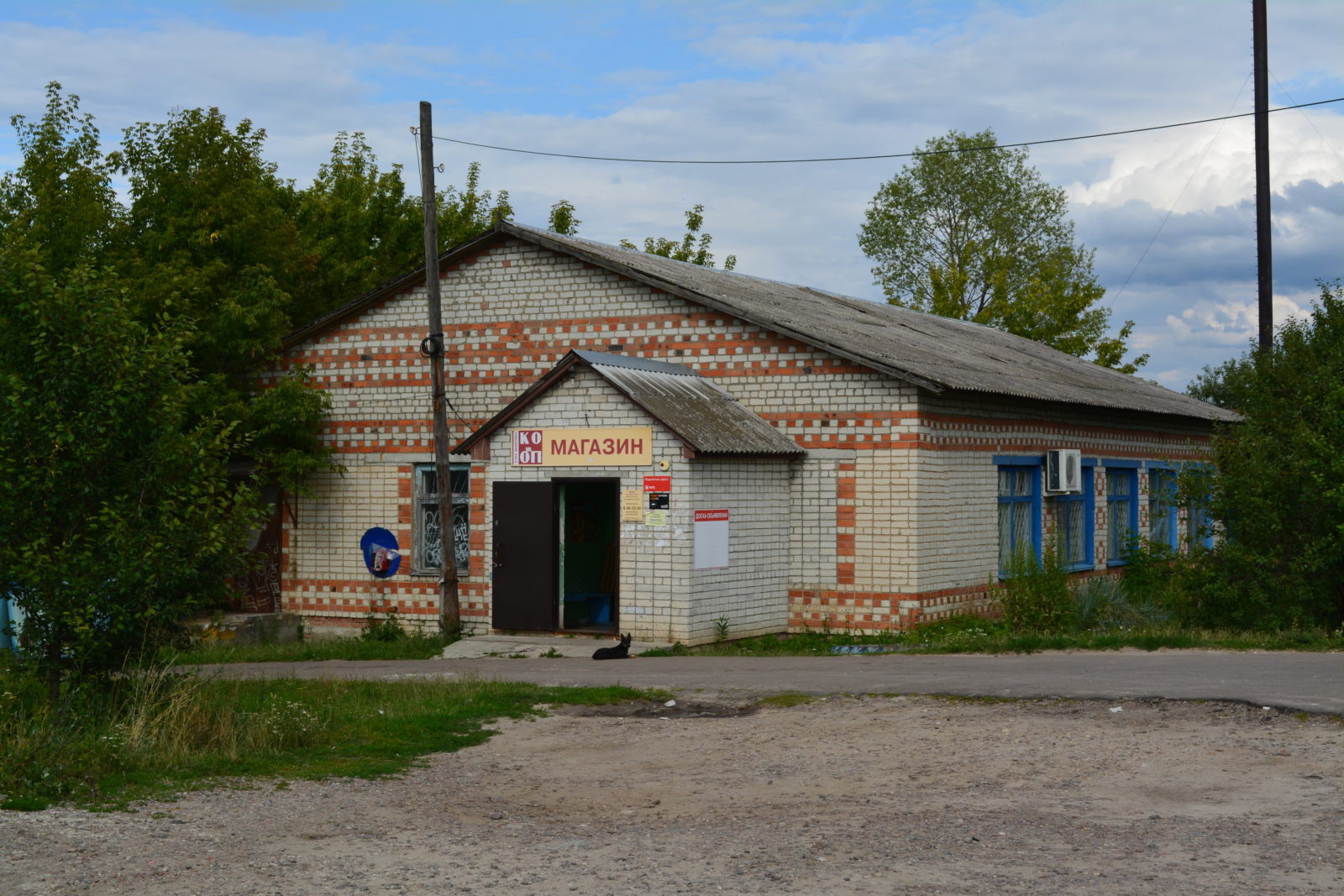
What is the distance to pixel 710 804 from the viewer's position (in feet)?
28.5

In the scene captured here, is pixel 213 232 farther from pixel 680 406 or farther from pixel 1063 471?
pixel 1063 471

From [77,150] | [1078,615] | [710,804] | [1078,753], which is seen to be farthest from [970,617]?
[77,150]

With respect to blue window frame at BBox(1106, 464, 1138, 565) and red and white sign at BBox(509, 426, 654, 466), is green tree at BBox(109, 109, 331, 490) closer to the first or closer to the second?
red and white sign at BBox(509, 426, 654, 466)

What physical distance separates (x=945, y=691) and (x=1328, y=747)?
11.3 ft

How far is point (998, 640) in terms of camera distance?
1588 cm

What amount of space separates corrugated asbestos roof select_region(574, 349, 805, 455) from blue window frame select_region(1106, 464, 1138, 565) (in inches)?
305

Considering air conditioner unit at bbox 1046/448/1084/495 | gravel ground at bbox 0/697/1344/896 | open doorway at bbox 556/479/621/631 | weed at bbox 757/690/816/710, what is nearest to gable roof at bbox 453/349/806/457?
open doorway at bbox 556/479/621/631

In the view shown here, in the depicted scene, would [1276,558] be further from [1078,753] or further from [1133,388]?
[1133,388]

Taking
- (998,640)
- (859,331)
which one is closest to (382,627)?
(859,331)

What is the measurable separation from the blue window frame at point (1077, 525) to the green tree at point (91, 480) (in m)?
13.9

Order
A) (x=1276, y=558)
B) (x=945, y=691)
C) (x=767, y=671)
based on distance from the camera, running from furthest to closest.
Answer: (x=1276, y=558)
(x=767, y=671)
(x=945, y=691)

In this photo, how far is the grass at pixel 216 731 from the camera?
351 inches

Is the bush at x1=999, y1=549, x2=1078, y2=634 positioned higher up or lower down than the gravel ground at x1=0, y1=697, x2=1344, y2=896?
higher up

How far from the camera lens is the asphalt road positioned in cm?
1212
